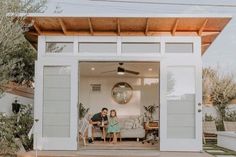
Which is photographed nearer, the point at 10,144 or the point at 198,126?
the point at 10,144

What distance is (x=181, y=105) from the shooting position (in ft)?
35.1

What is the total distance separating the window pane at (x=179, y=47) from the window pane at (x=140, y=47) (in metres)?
0.29

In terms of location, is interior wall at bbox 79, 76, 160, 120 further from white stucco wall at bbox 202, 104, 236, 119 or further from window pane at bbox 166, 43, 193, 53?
white stucco wall at bbox 202, 104, 236, 119

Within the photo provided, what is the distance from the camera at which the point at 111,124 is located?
12.7 meters

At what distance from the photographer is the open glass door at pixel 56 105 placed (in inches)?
411

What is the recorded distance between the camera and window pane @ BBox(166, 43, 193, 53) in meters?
10.8

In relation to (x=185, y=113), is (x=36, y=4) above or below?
above

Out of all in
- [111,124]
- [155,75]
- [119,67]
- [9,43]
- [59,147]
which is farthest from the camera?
[155,75]

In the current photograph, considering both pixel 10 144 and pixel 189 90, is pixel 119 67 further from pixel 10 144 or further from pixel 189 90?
pixel 10 144

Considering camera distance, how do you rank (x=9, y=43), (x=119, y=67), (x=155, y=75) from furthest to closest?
(x=155, y=75) → (x=119, y=67) → (x=9, y=43)

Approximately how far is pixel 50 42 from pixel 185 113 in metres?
3.90

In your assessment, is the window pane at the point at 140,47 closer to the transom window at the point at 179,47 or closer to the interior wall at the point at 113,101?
the transom window at the point at 179,47

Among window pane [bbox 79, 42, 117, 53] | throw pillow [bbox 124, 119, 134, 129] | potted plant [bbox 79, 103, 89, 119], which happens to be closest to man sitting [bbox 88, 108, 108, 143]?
throw pillow [bbox 124, 119, 134, 129]

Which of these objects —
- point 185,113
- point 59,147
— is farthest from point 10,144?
point 185,113
